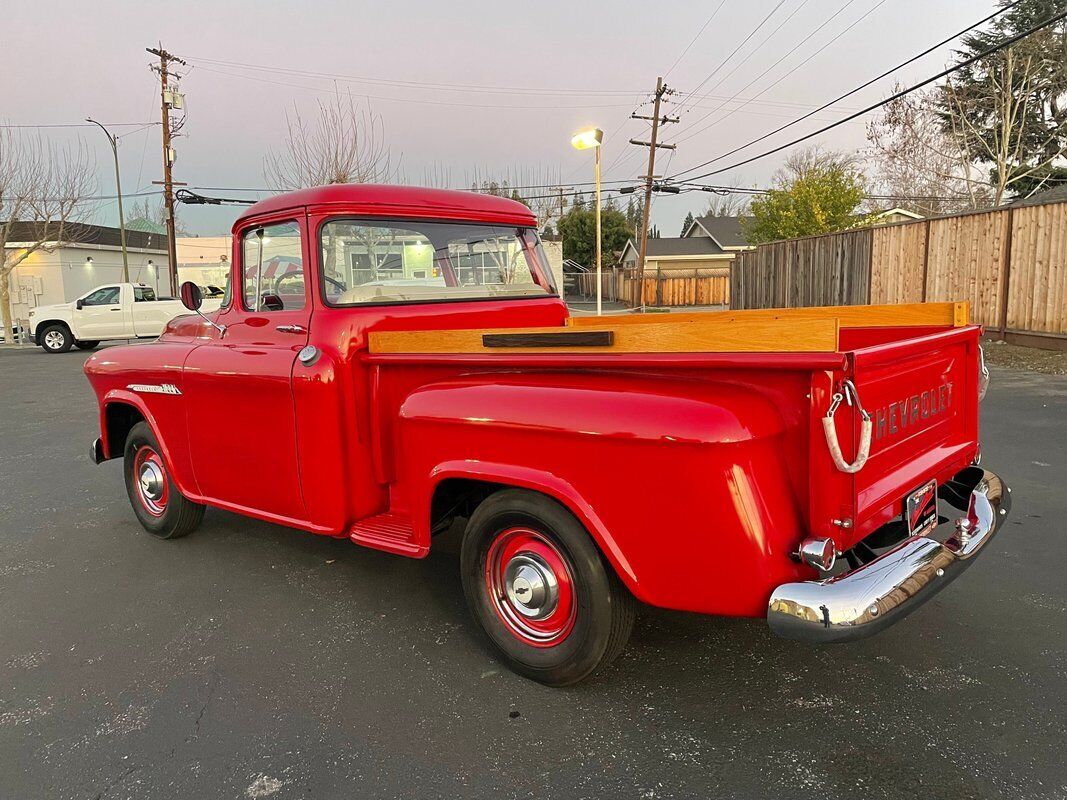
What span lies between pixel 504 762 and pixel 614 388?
1.29 meters

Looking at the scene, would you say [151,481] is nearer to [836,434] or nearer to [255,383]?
[255,383]

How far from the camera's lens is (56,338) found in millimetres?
20328

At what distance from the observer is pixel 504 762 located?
2443mm

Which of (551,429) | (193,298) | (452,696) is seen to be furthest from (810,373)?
(193,298)

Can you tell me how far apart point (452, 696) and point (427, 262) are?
2170 mm

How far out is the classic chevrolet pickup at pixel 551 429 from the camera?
7.34 ft

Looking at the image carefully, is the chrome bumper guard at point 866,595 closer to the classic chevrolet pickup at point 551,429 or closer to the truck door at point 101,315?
the classic chevrolet pickup at point 551,429

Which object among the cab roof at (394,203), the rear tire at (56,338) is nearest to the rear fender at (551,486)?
the cab roof at (394,203)

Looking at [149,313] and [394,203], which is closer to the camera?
[394,203]

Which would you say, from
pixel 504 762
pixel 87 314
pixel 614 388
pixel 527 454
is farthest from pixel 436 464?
pixel 87 314

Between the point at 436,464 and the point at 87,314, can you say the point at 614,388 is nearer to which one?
the point at 436,464

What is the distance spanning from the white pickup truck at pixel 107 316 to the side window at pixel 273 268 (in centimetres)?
1777

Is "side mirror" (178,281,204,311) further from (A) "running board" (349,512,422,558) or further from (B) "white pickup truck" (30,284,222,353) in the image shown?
(B) "white pickup truck" (30,284,222,353)

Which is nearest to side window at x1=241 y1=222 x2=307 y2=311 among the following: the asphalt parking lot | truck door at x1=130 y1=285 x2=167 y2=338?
the asphalt parking lot
